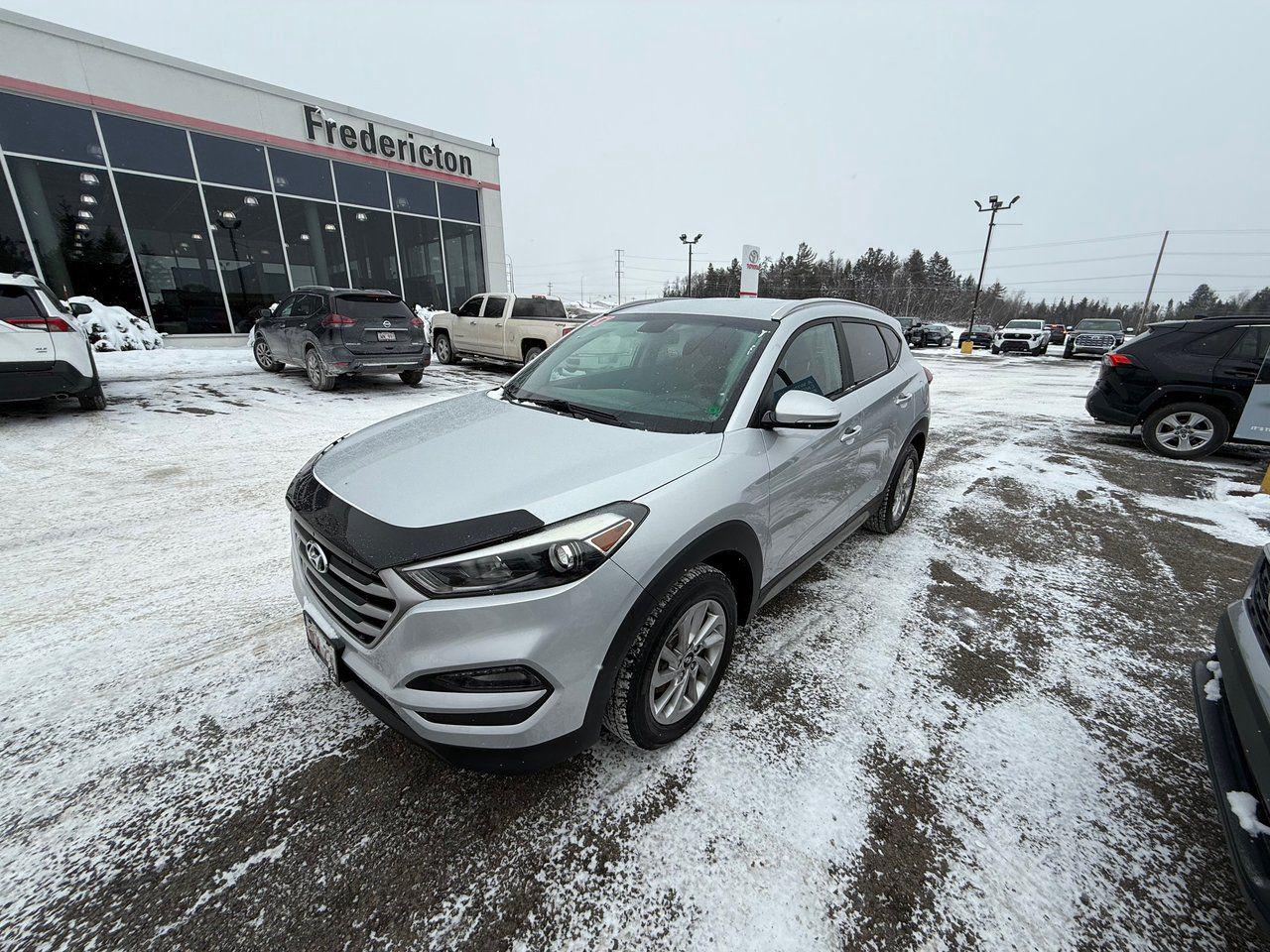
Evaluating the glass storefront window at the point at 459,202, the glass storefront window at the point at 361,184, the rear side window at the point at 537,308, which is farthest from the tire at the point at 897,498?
the glass storefront window at the point at 459,202

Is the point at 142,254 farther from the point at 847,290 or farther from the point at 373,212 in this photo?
the point at 847,290

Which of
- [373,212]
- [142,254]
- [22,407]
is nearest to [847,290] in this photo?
[373,212]

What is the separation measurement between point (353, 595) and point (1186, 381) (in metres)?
8.77

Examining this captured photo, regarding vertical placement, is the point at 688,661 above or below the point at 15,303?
below

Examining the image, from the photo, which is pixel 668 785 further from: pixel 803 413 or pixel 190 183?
pixel 190 183

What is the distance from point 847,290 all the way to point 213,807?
76.1 m

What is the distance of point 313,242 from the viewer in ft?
53.3

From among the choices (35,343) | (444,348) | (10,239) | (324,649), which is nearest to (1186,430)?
(324,649)

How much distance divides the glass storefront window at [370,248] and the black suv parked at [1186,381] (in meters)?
18.9

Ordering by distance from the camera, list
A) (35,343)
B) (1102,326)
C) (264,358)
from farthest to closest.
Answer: (1102,326) < (264,358) < (35,343)

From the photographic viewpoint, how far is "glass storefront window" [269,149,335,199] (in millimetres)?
15297

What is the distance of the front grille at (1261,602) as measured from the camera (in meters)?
1.69

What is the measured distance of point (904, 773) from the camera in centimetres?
204

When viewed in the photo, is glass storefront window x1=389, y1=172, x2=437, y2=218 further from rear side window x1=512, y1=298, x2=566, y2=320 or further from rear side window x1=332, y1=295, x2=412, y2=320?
rear side window x1=332, y1=295, x2=412, y2=320
